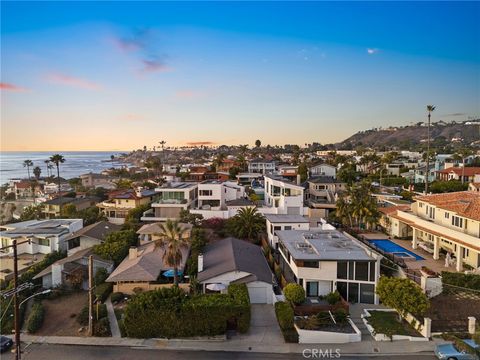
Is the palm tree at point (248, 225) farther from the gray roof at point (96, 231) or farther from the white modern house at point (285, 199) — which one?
the gray roof at point (96, 231)

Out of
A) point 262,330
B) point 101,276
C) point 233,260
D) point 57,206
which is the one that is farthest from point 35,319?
point 57,206

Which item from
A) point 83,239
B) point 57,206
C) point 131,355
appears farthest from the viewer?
point 57,206

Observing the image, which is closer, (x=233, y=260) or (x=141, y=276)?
(x=141, y=276)

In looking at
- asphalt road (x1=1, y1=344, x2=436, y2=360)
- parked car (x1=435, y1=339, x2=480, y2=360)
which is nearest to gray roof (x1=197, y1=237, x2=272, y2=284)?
asphalt road (x1=1, y1=344, x2=436, y2=360)

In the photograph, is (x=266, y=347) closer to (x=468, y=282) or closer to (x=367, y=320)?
(x=367, y=320)

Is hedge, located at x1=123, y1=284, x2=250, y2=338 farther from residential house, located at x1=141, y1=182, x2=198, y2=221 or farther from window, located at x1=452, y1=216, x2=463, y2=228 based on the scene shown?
residential house, located at x1=141, y1=182, x2=198, y2=221

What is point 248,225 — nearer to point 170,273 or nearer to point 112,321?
point 170,273
